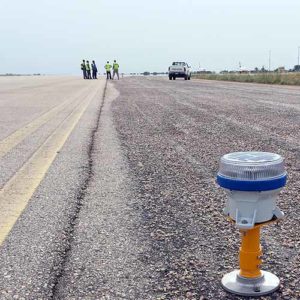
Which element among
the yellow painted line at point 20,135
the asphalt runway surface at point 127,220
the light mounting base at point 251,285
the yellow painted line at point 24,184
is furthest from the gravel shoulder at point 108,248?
the yellow painted line at point 20,135

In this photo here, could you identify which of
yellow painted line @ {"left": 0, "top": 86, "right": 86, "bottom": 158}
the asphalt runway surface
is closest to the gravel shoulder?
the asphalt runway surface

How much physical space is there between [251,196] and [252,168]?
137mm

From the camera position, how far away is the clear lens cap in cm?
214

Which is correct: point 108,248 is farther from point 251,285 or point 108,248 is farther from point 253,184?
point 253,184

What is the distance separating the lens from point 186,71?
48.2 meters

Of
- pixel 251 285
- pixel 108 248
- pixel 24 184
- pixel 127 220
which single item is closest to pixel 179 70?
pixel 24 184

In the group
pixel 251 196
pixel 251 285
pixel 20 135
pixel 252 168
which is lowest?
pixel 20 135

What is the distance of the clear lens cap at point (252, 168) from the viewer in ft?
7.03

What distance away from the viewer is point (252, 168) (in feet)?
7.02

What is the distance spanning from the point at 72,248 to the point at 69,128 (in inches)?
262

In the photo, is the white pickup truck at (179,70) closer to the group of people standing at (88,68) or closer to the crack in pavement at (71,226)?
the group of people standing at (88,68)

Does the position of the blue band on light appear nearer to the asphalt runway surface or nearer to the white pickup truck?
the asphalt runway surface

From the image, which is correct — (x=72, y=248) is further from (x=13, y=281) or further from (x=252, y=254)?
(x=252, y=254)

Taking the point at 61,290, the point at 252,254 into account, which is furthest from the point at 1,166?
the point at 252,254
